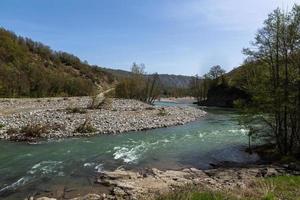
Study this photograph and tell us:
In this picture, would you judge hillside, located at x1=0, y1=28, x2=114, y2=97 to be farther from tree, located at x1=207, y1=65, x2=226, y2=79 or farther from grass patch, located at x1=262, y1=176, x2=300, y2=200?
grass patch, located at x1=262, y1=176, x2=300, y2=200

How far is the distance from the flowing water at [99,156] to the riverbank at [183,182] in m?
1.36

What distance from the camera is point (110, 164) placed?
19969 millimetres

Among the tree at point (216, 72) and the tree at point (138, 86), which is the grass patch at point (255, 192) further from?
the tree at point (216, 72)

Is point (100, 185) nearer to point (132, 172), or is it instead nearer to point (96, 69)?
point (132, 172)

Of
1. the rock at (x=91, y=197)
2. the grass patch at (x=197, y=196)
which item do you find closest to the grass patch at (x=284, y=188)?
the grass patch at (x=197, y=196)

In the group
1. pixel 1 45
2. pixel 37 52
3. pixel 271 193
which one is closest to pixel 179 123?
pixel 271 193

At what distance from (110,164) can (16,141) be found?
1018cm

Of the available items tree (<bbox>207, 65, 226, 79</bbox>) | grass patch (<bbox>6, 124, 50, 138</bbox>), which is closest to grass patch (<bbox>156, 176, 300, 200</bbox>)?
grass patch (<bbox>6, 124, 50, 138</bbox>)

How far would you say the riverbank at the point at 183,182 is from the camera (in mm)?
12547

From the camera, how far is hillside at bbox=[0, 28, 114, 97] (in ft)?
265

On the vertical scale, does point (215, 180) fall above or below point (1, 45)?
below

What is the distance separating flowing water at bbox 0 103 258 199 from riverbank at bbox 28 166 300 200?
136 centimetres

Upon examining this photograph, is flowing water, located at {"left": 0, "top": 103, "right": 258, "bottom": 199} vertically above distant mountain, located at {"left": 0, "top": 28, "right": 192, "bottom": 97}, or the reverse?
distant mountain, located at {"left": 0, "top": 28, "right": 192, "bottom": 97}

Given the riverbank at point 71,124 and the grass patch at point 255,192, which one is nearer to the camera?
the grass patch at point 255,192
